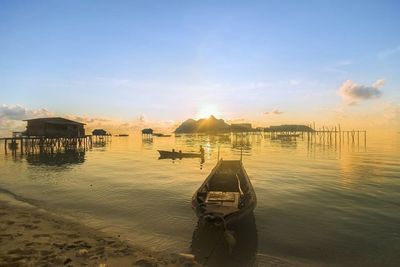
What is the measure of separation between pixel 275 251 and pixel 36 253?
831 cm

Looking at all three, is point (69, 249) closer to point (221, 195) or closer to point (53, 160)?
point (221, 195)

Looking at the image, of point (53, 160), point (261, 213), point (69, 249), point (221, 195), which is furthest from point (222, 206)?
point (53, 160)

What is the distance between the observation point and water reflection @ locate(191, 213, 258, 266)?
1066 cm

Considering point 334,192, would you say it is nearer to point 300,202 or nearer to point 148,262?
point 300,202

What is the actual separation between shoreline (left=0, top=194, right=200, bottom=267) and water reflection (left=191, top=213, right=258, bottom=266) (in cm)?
107

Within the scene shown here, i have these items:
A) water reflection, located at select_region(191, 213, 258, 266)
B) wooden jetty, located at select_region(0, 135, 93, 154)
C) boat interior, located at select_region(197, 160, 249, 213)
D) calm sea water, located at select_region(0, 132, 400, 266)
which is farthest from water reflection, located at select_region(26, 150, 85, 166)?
water reflection, located at select_region(191, 213, 258, 266)

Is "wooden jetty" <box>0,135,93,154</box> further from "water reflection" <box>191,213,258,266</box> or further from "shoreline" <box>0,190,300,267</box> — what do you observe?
"water reflection" <box>191,213,258,266</box>

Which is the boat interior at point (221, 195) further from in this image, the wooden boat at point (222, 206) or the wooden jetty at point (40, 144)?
the wooden jetty at point (40, 144)

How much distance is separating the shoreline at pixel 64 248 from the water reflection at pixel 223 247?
107 centimetres

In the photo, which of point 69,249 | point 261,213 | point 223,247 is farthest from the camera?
point 261,213

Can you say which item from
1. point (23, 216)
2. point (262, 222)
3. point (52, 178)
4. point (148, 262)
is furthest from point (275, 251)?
point (52, 178)

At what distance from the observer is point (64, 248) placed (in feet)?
32.8

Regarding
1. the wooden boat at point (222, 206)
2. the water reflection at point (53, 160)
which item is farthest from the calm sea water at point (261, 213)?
the water reflection at point (53, 160)

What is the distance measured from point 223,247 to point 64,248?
5.62 meters
